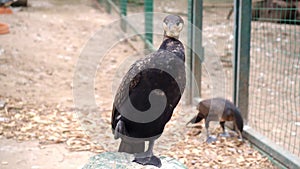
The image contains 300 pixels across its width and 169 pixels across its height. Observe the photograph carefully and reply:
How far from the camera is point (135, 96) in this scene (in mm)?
2600

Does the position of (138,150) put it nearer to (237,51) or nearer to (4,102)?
(237,51)

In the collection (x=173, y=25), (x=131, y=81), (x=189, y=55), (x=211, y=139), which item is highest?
(x=173, y=25)

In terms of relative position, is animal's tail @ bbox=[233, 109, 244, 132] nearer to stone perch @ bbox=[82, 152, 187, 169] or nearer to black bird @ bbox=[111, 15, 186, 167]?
stone perch @ bbox=[82, 152, 187, 169]

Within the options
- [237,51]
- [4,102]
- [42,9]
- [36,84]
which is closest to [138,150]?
[237,51]

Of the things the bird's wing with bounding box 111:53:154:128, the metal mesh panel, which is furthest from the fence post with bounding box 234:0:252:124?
the bird's wing with bounding box 111:53:154:128

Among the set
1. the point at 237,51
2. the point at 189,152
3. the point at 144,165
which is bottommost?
the point at 189,152

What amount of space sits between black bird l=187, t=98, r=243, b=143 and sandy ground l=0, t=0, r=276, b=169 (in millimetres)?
137

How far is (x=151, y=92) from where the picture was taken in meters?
2.55

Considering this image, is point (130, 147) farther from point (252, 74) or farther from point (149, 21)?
point (149, 21)

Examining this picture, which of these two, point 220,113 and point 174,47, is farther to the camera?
point 220,113

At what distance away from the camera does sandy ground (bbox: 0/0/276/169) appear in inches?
158

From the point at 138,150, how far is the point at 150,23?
4993 millimetres

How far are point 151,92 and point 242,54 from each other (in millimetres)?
1995

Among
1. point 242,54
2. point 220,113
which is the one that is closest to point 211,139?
point 220,113
